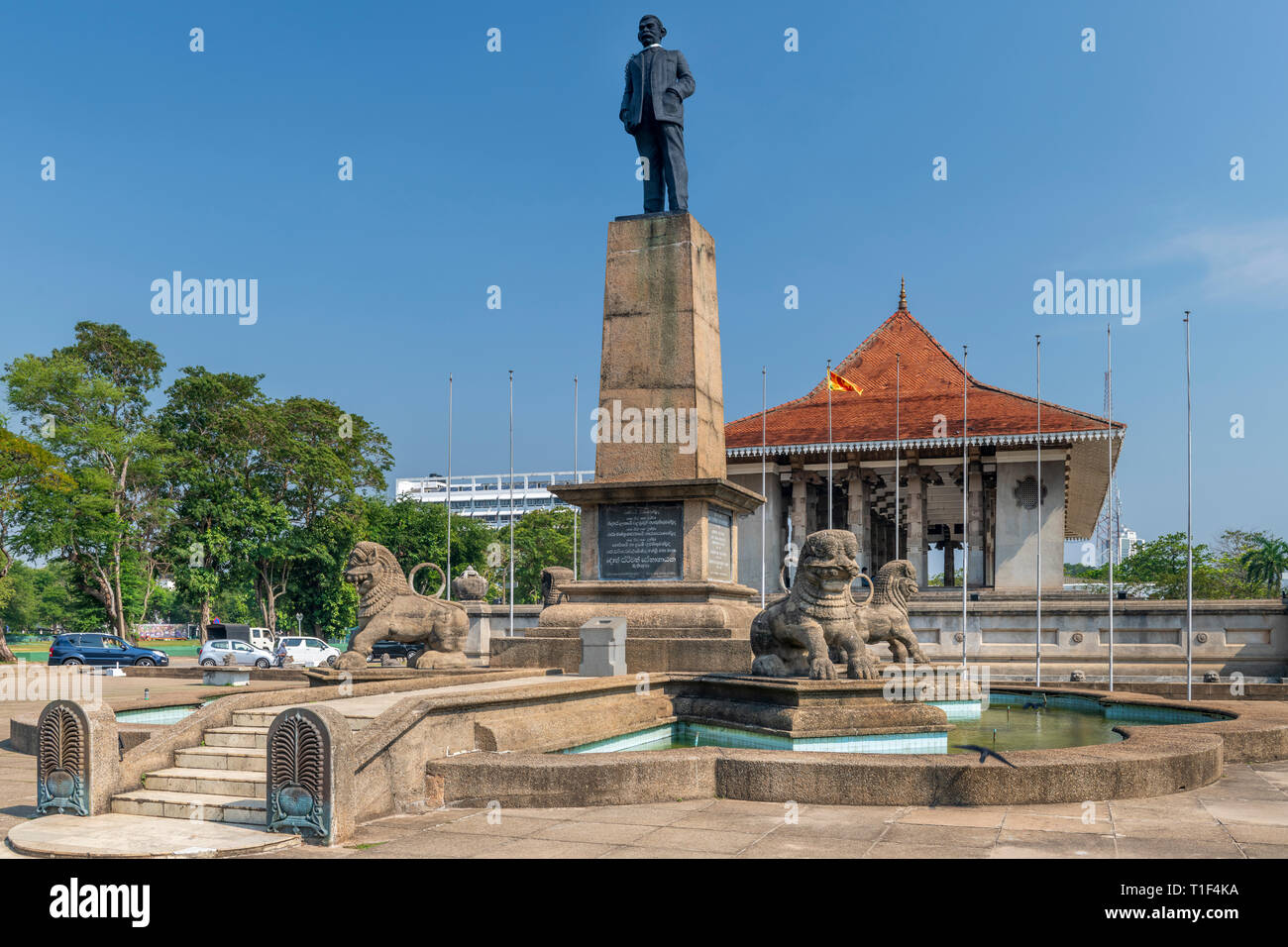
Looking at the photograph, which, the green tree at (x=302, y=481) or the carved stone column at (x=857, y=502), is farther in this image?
the green tree at (x=302, y=481)

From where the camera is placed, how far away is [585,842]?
6055mm

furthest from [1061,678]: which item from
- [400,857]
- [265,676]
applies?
[400,857]

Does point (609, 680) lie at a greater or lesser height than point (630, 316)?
lesser

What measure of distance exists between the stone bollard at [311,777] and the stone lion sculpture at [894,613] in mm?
7343

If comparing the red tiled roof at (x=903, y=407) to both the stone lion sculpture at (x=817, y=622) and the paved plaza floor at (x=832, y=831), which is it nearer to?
the stone lion sculpture at (x=817, y=622)

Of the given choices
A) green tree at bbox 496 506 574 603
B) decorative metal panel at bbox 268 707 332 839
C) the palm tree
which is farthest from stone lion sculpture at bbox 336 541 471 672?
the palm tree

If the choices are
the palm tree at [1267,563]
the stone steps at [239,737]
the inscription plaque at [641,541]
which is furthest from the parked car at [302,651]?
the palm tree at [1267,563]

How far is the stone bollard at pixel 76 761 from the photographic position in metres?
6.90

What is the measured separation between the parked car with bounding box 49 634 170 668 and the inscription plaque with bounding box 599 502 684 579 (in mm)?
26538

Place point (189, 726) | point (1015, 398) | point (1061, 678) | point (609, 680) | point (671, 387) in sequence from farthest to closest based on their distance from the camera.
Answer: point (1015, 398)
point (1061, 678)
point (671, 387)
point (609, 680)
point (189, 726)

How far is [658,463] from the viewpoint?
1366cm

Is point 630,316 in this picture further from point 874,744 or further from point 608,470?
point 874,744

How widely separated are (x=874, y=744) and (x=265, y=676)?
65.1 feet

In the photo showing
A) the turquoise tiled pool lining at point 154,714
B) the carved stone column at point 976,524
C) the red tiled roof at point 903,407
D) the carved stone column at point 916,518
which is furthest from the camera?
the carved stone column at point 976,524
